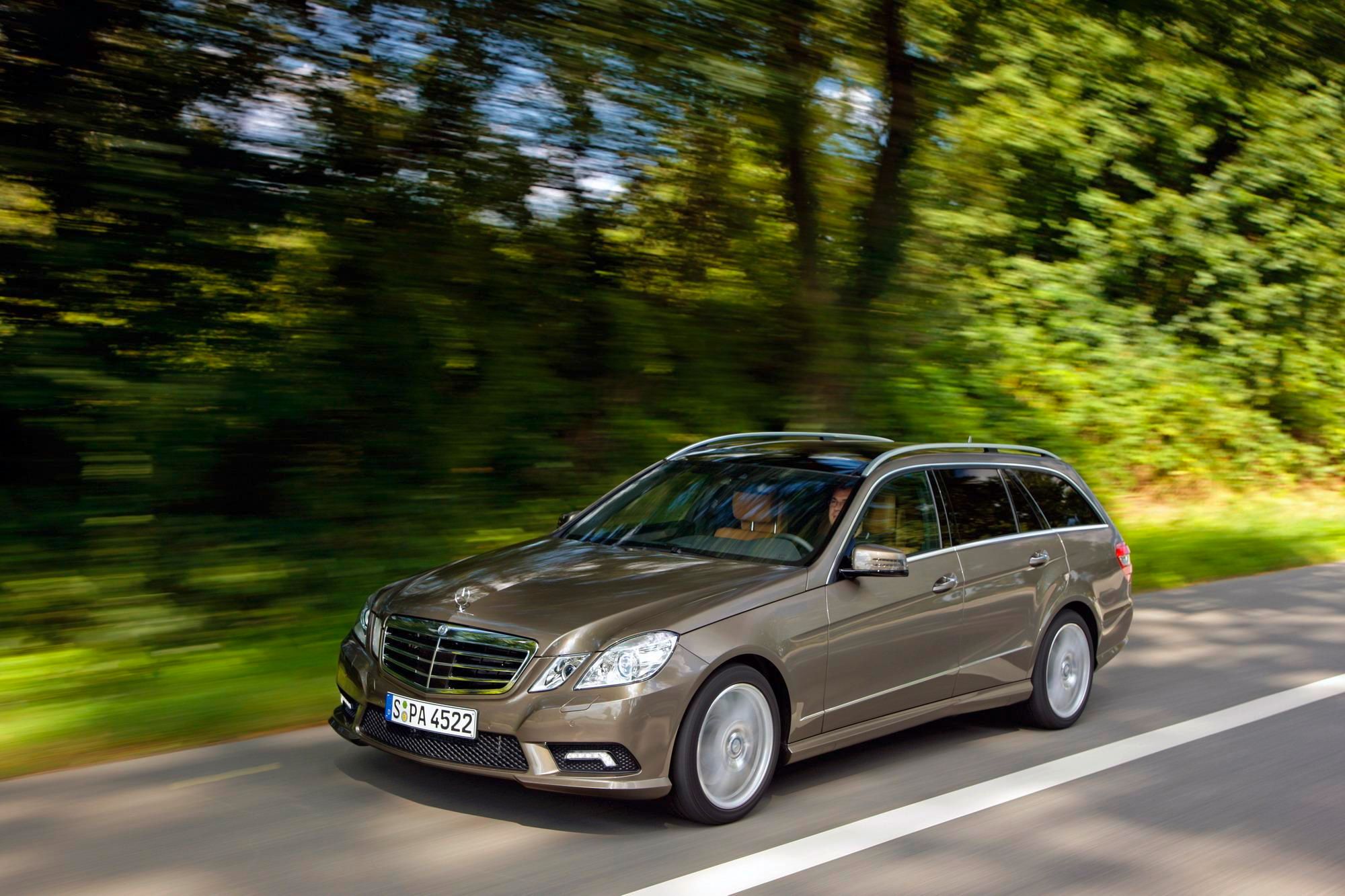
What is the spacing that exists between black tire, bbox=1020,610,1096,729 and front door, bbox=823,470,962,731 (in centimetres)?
78

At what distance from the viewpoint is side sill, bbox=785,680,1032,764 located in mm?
5340

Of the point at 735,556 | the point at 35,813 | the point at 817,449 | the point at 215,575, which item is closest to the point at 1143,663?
the point at 817,449

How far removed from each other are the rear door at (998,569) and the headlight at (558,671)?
7.24ft

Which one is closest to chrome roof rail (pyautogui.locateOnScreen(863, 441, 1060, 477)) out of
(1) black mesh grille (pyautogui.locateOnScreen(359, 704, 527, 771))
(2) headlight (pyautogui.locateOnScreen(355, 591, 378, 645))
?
(1) black mesh grille (pyautogui.locateOnScreen(359, 704, 527, 771))

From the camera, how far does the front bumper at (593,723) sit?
4.67 m

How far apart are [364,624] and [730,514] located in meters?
1.71

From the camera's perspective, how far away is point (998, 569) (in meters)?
6.42

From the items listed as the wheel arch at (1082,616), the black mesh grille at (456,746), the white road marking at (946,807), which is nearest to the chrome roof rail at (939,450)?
the wheel arch at (1082,616)

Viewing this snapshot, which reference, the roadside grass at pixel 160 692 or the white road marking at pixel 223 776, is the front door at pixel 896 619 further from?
the roadside grass at pixel 160 692

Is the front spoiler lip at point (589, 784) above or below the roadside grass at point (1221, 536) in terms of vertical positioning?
above

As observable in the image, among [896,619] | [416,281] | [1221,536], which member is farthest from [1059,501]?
[1221,536]

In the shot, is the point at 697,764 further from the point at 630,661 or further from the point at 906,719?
the point at 906,719

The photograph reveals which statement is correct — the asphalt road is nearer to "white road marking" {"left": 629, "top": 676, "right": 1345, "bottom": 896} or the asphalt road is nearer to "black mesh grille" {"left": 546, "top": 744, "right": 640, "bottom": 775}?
"white road marking" {"left": 629, "top": 676, "right": 1345, "bottom": 896}

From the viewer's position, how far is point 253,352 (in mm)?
8039
